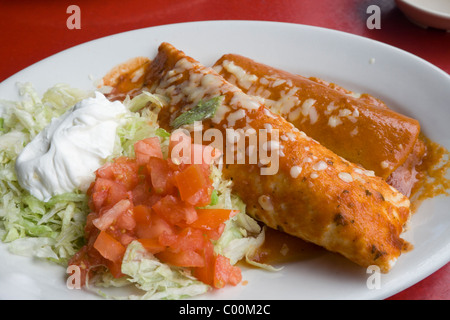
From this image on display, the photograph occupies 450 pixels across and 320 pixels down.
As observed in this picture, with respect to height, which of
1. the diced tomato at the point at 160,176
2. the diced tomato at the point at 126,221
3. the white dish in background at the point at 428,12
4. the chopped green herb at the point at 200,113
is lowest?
the diced tomato at the point at 126,221

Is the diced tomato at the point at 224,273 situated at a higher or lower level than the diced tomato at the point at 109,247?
lower

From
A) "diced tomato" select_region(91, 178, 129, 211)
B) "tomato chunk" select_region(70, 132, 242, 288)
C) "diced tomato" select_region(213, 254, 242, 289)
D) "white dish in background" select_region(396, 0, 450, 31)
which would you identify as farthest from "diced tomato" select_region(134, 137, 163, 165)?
"white dish in background" select_region(396, 0, 450, 31)

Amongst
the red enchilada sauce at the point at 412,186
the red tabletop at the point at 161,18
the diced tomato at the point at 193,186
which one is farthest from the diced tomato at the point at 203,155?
the red tabletop at the point at 161,18

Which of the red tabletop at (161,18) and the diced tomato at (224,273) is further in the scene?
the red tabletop at (161,18)

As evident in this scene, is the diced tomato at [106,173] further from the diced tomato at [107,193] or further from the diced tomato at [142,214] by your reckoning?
the diced tomato at [142,214]

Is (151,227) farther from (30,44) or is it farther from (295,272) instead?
(30,44)
